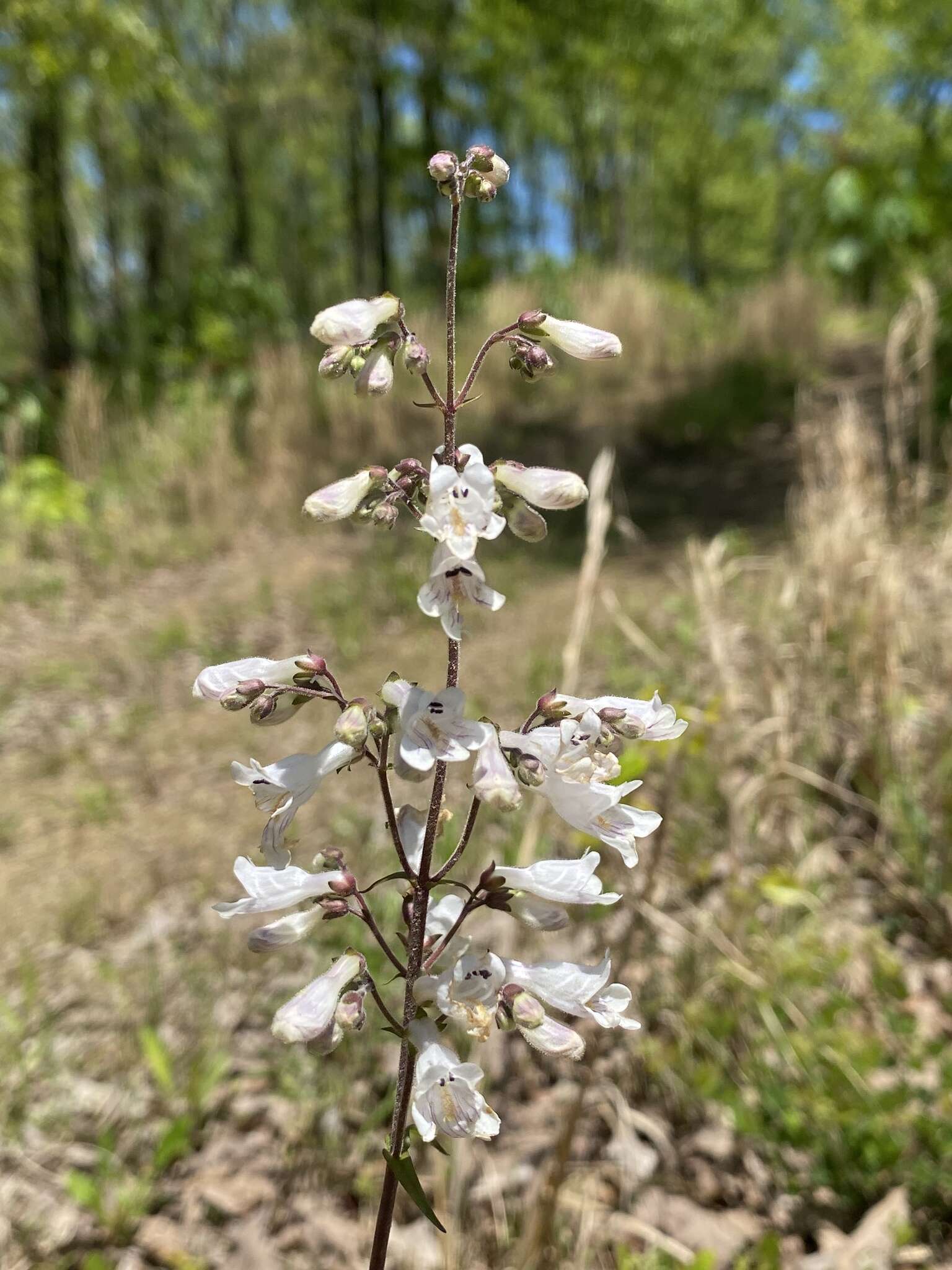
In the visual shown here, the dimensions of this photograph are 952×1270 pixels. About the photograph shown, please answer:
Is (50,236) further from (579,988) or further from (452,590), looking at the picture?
(579,988)

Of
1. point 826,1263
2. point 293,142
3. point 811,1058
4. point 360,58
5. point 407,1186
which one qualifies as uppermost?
point 293,142

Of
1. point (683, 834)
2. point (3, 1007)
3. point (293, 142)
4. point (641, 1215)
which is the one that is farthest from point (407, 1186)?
point (293, 142)

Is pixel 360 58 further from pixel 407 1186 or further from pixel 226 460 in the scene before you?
pixel 407 1186

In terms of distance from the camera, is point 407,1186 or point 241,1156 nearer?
point 407,1186

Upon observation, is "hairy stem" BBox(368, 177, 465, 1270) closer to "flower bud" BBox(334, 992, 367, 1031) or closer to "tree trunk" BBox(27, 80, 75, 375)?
"flower bud" BBox(334, 992, 367, 1031)

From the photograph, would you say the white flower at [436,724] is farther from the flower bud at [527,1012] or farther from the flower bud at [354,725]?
the flower bud at [527,1012]

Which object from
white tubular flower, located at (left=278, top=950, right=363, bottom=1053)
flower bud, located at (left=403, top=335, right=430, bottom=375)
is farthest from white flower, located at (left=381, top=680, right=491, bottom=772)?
flower bud, located at (left=403, top=335, right=430, bottom=375)

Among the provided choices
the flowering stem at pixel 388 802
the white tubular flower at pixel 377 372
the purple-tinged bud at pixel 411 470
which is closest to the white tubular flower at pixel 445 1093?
the flowering stem at pixel 388 802
